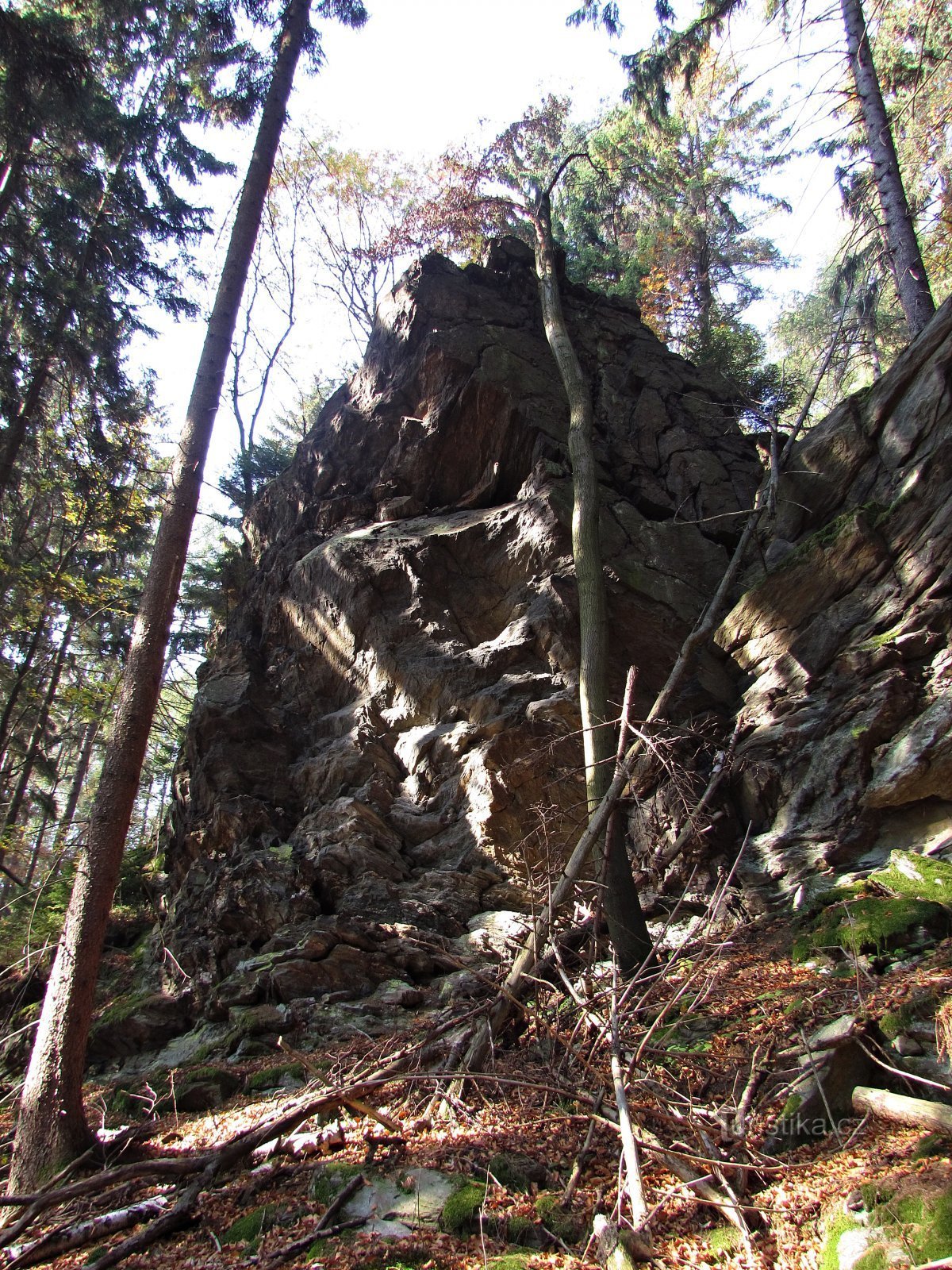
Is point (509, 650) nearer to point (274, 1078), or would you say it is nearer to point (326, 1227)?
point (274, 1078)

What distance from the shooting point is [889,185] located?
12.0 m

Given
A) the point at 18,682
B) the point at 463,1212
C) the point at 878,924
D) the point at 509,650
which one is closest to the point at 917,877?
the point at 878,924

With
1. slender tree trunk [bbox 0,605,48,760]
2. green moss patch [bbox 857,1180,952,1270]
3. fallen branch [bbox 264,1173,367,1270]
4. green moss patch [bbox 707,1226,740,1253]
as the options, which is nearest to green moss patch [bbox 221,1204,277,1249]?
fallen branch [bbox 264,1173,367,1270]

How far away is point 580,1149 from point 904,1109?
1.68 metres

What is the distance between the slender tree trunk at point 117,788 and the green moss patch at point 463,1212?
3.11 metres

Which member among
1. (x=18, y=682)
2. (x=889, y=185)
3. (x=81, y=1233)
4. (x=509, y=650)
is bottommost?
(x=81, y=1233)

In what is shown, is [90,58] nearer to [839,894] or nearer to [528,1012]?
[528,1012]

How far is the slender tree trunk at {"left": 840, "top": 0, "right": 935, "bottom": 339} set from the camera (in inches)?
447

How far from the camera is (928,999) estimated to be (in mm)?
3986

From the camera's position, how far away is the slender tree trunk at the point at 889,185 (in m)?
11.3

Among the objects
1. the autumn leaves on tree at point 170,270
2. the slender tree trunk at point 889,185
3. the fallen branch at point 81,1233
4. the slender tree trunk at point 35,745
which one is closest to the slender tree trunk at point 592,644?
the autumn leaves on tree at point 170,270


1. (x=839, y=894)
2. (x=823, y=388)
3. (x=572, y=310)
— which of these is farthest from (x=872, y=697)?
(x=823, y=388)

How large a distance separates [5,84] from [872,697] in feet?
53.8

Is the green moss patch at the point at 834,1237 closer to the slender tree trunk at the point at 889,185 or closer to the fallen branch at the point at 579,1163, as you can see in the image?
the fallen branch at the point at 579,1163
